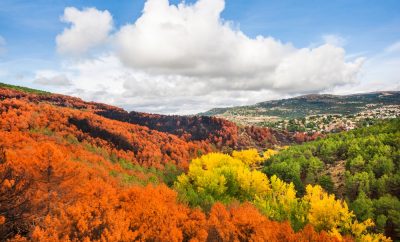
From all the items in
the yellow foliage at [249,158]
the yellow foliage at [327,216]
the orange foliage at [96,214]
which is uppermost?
the orange foliage at [96,214]

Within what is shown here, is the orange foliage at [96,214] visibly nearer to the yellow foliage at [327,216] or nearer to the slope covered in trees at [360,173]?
the yellow foliage at [327,216]

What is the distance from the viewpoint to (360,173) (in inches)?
4619

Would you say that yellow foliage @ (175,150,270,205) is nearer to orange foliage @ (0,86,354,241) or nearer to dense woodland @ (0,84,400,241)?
dense woodland @ (0,84,400,241)

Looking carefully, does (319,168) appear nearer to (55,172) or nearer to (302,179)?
(302,179)

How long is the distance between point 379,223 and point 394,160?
55.0m

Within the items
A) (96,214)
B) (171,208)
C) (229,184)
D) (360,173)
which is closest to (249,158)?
(229,184)

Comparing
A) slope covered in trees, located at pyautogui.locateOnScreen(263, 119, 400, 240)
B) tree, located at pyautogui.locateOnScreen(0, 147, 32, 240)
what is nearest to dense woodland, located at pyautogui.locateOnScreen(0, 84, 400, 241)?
tree, located at pyautogui.locateOnScreen(0, 147, 32, 240)

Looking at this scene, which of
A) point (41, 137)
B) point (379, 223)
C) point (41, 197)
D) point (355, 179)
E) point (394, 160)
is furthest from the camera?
point (41, 137)

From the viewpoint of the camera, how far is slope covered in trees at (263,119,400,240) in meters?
89.8

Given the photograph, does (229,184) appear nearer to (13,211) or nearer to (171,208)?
(171,208)

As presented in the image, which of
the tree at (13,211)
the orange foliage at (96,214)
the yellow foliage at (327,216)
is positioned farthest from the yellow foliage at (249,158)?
the tree at (13,211)

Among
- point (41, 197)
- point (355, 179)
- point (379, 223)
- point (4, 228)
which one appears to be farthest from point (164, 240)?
point (355, 179)

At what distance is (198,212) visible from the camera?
75250mm

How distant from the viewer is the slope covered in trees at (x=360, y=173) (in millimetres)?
89812
